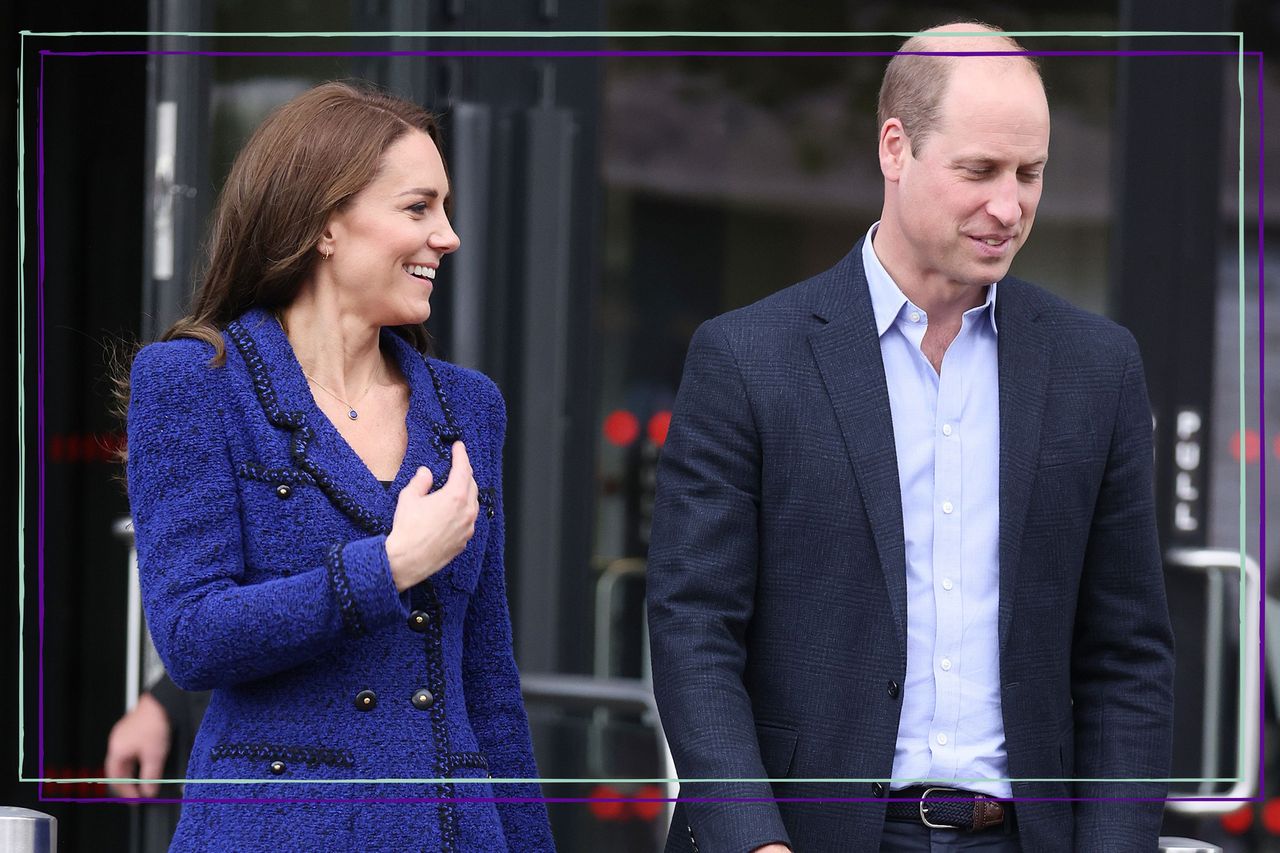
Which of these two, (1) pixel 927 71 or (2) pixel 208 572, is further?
(1) pixel 927 71

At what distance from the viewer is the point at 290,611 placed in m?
1.91

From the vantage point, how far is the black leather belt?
2.13 m

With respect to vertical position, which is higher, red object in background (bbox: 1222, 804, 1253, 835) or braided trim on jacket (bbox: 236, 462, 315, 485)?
braided trim on jacket (bbox: 236, 462, 315, 485)

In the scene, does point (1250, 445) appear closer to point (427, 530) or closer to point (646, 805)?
point (646, 805)

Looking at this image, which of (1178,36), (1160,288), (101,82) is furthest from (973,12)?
(101,82)

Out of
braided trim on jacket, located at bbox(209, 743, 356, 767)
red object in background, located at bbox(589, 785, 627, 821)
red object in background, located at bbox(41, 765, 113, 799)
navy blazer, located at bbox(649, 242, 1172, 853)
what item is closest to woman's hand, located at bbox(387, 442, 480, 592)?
braided trim on jacket, located at bbox(209, 743, 356, 767)

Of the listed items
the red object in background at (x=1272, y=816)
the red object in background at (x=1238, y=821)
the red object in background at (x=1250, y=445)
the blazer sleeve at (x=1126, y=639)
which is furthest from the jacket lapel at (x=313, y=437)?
the red object in background at (x=1272, y=816)

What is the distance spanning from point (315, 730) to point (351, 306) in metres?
0.50

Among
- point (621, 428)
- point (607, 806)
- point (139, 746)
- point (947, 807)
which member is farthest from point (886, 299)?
point (607, 806)

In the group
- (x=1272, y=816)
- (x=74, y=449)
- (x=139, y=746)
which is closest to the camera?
(x=139, y=746)

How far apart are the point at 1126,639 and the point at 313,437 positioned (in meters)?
1.05

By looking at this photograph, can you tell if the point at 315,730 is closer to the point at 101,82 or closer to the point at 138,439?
the point at 138,439

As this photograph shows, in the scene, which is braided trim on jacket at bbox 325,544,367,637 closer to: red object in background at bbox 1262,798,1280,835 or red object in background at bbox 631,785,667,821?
red object in background at bbox 631,785,667,821

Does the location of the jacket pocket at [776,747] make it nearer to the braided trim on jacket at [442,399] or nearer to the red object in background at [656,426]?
the braided trim on jacket at [442,399]
